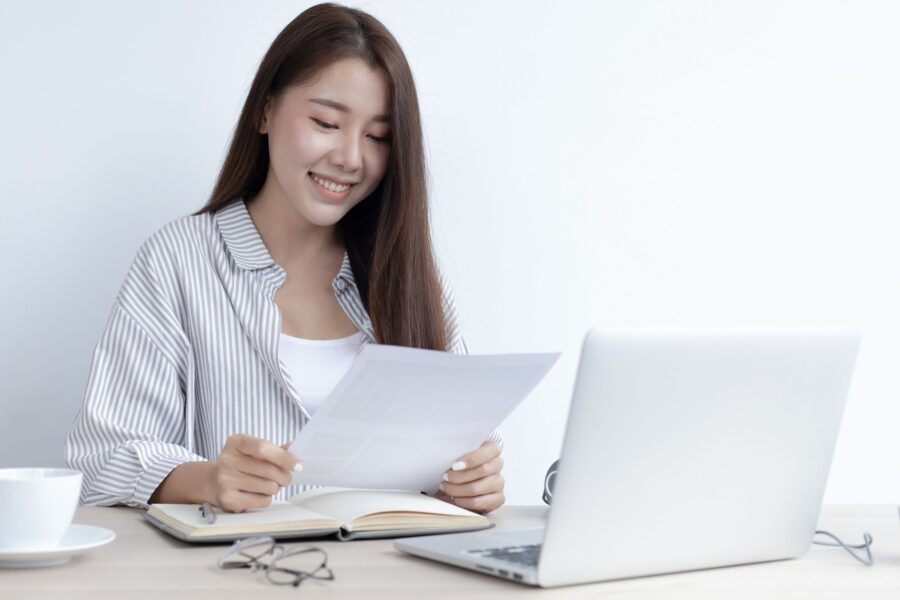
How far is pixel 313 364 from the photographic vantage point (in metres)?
1.74

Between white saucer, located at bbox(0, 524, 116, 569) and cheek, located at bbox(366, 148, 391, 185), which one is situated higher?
cheek, located at bbox(366, 148, 391, 185)

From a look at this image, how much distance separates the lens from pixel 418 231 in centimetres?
180

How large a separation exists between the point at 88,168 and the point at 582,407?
136 cm

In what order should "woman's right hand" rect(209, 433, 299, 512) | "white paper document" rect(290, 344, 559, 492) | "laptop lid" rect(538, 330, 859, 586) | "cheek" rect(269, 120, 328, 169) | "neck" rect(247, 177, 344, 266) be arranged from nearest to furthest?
"laptop lid" rect(538, 330, 859, 586) < "white paper document" rect(290, 344, 559, 492) < "woman's right hand" rect(209, 433, 299, 512) < "cheek" rect(269, 120, 328, 169) < "neck" rect(247, 177, 344, 266)

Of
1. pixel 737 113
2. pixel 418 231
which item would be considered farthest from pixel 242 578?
pixel 737 113

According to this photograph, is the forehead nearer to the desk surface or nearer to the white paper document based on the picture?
the white paper document

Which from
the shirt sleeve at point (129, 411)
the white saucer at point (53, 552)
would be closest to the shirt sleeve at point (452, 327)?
the shirt sleeve at point (129, 411)

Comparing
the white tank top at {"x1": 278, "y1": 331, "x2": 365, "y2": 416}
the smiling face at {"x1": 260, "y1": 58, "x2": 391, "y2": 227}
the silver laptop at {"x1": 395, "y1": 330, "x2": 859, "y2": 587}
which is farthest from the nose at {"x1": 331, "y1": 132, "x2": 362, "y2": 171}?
the silver laptop at {"x1": 395, "y1": 330, "x2": 859, "y2": 587}

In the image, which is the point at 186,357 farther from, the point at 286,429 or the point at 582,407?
the point at 582,407

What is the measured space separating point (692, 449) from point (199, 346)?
0.98m

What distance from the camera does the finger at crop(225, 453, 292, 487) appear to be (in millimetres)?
1179

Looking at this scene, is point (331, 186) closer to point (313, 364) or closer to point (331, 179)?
point (331, 179)

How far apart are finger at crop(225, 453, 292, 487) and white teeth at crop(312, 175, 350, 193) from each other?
66 cm

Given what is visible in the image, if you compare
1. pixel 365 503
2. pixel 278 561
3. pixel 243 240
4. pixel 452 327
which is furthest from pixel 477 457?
pixel 243 240
